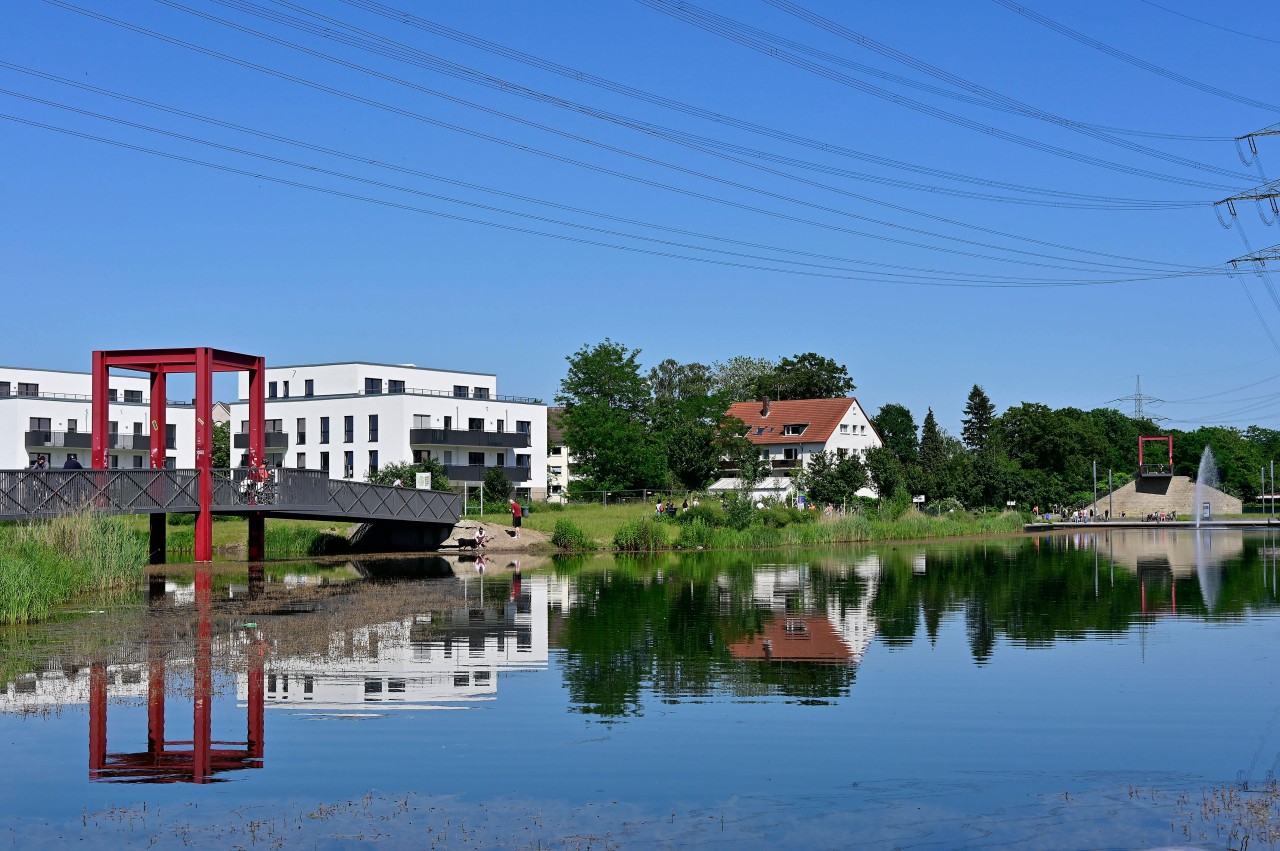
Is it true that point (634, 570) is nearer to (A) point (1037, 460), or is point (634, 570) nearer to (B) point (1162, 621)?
(B) point (1162, 621)

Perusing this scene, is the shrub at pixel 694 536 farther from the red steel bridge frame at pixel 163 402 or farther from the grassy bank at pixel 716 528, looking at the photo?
the red steel bridge frame at pixel 163 402

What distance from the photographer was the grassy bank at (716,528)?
61.3 metres

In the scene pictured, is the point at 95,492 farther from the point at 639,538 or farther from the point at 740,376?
the point at 740,376

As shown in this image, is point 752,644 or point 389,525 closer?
point 752,644

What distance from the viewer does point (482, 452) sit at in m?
97.9

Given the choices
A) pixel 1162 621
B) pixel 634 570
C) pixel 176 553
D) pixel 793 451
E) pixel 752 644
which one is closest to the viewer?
pixel 752 644

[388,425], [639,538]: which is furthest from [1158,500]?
[639,538]

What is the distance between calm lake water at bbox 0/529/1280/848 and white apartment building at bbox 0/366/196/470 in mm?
64609

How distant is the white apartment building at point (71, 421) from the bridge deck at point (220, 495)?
123ft

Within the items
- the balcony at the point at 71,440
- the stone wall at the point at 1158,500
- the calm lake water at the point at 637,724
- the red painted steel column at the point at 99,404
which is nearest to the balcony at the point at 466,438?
the balcony at the point at 71,440

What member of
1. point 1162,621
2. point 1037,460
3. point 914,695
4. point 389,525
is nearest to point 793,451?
point 1037,460

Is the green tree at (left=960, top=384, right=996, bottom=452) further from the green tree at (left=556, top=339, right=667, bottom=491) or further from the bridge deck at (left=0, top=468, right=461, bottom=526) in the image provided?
the bridge deck at (left=0, top=468, right=461, bottom=526)

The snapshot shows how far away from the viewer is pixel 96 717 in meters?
16.3

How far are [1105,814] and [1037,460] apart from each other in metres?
129
